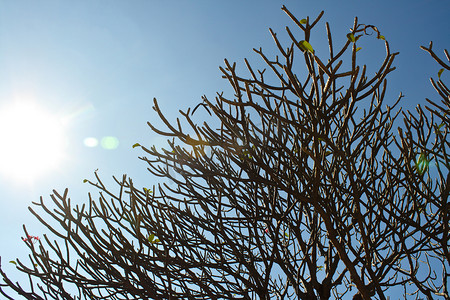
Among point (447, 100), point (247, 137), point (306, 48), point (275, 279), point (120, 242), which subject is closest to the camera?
point (306, 48)

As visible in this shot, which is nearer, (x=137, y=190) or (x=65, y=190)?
(x=65, y=190)

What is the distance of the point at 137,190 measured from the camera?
6.81 feet

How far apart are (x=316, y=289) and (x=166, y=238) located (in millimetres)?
1114

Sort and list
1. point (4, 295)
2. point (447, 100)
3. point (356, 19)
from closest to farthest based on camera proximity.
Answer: point (356, 19), point (447, 100), point (4, 295)

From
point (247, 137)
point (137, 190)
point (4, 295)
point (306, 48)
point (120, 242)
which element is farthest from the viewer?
point (137, 190)

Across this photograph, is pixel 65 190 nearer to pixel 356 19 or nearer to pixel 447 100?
pixel 356 19

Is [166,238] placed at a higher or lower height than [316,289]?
higher

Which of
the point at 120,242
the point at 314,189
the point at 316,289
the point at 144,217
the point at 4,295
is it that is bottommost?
the point at 316,289

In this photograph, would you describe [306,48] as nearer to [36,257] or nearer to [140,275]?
[140,275]

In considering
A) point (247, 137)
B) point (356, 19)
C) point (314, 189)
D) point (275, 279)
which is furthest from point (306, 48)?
point (275, 279)

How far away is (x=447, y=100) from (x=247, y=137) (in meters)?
1.11

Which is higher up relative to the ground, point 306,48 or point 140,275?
point 306,48

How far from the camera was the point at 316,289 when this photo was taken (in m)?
2.14

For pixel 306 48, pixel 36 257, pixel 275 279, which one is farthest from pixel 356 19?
pixel 275 279
